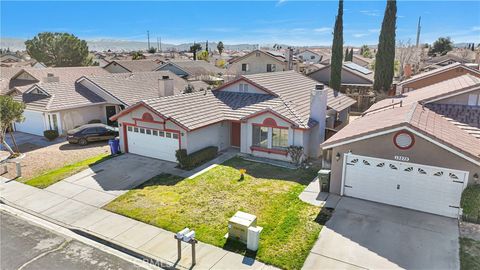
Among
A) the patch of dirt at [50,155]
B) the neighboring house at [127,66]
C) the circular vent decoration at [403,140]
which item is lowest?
the patch of dirt at [50,155]

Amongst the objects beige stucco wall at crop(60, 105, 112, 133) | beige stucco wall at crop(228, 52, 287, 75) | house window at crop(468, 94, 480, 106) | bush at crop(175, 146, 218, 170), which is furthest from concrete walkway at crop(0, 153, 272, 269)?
beige stucco wall at crop(228, 52, 287, 75)

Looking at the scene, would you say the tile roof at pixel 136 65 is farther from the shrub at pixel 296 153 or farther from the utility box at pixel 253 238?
the utility box at pixel 253 238

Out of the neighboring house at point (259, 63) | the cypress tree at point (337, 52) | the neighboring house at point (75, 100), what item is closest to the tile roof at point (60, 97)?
the neighboring house at point (75, 100)

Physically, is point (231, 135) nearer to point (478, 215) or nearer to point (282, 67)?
point (478, 215)

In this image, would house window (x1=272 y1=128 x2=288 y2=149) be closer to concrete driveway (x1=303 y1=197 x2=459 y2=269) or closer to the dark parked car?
concrete driveway (x1=303 y1=197 x2=459 y2=269)

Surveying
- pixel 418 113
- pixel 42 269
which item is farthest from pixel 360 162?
pixel 42 269

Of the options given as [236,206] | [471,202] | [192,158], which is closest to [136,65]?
[192,158]
